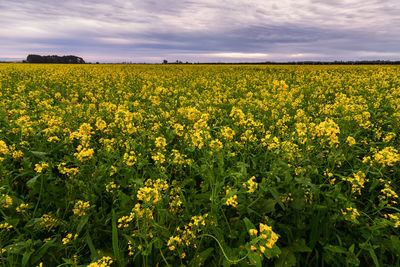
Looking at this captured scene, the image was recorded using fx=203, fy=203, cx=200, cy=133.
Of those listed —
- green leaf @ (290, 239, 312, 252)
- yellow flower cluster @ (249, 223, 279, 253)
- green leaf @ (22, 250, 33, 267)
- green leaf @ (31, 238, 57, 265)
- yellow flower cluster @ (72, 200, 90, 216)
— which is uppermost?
yellow flower cluster @ (249, 223, 279, 253)

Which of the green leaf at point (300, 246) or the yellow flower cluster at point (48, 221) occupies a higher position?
the yellow flower cluster at point (48, 221)

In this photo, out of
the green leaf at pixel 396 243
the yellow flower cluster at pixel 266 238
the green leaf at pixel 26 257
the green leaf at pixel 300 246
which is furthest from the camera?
the green leaf at pixel 300 246

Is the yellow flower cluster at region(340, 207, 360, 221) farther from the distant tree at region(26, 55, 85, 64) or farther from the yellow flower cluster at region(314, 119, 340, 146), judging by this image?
the distant tree at region(26, 55, 85, 64)

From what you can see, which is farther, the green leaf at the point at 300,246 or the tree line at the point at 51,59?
the tree line at the point at 51,59

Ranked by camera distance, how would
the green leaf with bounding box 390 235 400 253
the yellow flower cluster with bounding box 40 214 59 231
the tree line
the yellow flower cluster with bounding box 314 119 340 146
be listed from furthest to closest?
the tree line < the yellow flower cluster with bounding box 314 119 340 146 < the yellow flower cluster with bounding box 40 214 59 231 < the green leaf with bounding box 390 235 400 253

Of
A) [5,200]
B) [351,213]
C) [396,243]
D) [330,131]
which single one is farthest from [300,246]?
[5,200]

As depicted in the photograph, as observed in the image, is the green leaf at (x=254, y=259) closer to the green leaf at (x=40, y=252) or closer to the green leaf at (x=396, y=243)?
the green leaf at (x=396, y=243)

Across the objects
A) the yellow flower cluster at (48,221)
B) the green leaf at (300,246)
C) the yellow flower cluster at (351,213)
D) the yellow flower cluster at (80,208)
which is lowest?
the green leaf at (300,246)

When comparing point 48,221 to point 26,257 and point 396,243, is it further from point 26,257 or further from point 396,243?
point 396,243

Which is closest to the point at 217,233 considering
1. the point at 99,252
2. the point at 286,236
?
the point at 286,236

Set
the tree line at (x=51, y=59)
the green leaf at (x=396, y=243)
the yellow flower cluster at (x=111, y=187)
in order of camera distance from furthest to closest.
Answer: the tree line at (x=51, y=59) < the yellow flower cluster at (x=111, y=187) < the green leaf at (x=396, y=243)

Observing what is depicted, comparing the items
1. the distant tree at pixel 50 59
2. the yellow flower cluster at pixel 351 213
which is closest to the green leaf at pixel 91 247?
the yellow flower cluster at pixel 351 213

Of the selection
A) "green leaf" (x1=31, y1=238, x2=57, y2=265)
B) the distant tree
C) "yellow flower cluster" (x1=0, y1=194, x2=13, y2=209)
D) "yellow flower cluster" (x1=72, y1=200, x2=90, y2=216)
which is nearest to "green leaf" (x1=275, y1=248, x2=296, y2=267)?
"yellow flower cluster" (x1=72, y1=200, x2=90, y2=216)

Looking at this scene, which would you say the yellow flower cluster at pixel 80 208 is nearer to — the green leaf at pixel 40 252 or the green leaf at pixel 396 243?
the green leaf at pixel 40 252
